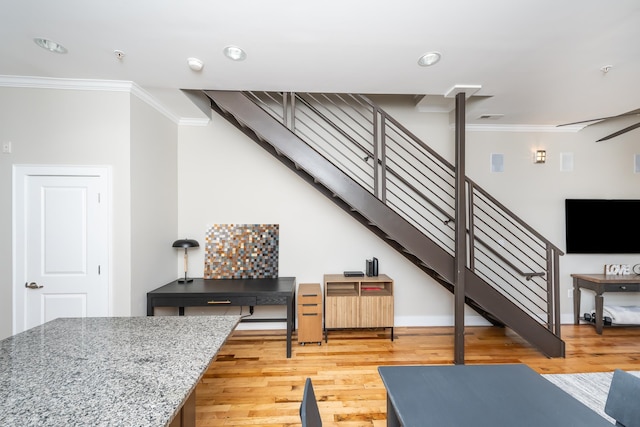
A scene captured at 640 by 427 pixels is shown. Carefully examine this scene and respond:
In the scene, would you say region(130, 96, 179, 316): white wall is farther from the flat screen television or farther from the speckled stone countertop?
the flat screen television

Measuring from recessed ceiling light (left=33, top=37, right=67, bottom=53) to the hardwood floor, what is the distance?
304 centimetres

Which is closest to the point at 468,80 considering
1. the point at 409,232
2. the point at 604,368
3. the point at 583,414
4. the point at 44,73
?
the point at 409,232

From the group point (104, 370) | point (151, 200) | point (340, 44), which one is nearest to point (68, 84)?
point (151, 200)

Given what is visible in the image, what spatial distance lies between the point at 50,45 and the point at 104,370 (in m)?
2.47

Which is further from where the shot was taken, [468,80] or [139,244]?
[139,244]

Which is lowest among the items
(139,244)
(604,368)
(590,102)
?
(604,368)

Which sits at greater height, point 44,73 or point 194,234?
point 44,73

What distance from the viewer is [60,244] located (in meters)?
2.90

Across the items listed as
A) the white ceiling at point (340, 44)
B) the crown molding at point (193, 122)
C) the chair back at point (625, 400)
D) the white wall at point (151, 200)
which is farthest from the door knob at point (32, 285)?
the chair back at point (625, 400)

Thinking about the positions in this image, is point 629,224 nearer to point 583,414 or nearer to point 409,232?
point 409,232

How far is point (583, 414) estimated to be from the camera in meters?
1.20

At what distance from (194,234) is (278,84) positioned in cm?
230

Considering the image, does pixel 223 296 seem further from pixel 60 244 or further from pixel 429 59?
pixel 429 59

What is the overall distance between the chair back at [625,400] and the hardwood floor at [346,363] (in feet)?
4.65
